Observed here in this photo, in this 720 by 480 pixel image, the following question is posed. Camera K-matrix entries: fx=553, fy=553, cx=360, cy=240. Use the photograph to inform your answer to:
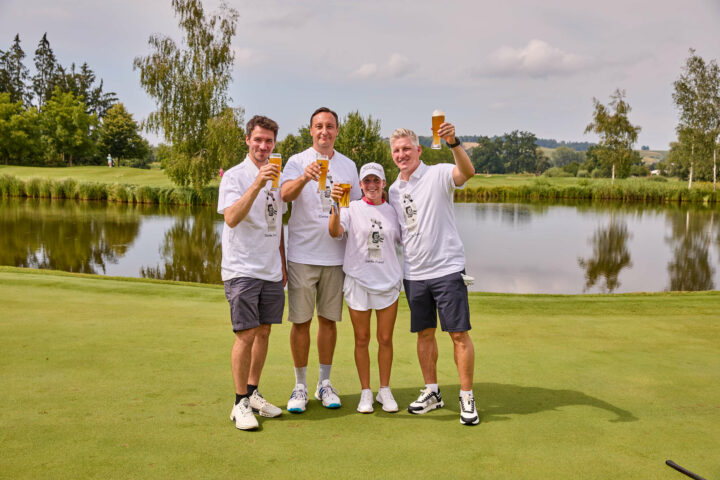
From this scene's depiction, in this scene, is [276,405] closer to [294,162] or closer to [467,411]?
[467,411]

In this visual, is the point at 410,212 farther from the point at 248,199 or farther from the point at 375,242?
the point at 248,199

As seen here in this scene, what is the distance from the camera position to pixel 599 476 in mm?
2568

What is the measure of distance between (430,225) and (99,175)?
4797 centimetres

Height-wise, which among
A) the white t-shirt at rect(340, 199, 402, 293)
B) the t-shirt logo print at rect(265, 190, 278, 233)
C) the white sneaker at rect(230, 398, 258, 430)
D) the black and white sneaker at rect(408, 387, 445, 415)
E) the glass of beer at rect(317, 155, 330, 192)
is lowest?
the black and white sneaker at rect(408, 387, 445, 415)

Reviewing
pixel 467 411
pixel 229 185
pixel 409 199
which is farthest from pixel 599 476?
pixel 229 185

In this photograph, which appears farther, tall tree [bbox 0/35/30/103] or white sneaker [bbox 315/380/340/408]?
tall tree [bbox 0/35/30/103]

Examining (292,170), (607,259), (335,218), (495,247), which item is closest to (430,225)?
(335,218)

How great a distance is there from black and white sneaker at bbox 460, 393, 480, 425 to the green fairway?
7 centimetres

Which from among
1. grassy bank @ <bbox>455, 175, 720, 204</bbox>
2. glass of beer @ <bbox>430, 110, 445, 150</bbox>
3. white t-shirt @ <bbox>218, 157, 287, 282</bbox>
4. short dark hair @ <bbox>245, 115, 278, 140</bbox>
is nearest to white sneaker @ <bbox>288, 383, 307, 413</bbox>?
white t-shirt @ <bbox>218, 157, 287, 282</bbox>

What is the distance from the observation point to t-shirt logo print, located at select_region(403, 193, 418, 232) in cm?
361

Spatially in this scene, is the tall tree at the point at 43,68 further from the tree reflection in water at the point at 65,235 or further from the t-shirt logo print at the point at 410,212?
the t-shirt logo print at the point at 410,212

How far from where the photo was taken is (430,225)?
3559 millimetres

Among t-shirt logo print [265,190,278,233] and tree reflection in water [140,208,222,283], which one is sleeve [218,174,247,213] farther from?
tree reflection in water [140,208,222,283]

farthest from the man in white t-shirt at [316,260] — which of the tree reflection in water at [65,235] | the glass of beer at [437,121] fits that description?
the tree reflection in water at [65,235]
